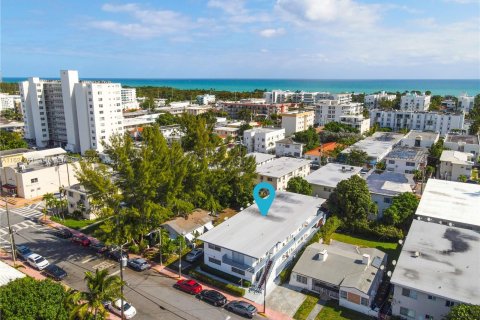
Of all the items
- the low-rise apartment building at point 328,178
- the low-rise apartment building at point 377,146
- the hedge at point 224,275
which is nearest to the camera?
the hedge at point 224,275

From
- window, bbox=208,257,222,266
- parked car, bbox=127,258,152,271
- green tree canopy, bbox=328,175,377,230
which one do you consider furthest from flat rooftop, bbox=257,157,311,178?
parked car, bbox=127,258,152,271

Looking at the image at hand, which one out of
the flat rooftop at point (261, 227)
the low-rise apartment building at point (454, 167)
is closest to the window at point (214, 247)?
the flat rooftop at point (261, 227)

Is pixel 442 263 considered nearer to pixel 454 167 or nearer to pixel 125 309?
pixel 125 309

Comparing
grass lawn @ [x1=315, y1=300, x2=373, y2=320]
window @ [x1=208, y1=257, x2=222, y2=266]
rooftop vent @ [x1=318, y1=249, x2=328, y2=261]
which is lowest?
grass lawn @ [x1=315, y1=300, x2=373, y2=320]

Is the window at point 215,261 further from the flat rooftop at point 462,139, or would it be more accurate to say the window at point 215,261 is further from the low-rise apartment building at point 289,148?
the flat rooftop at point 462,139

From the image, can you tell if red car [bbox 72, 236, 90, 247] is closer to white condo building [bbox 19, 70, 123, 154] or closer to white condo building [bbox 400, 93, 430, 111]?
white condo building [bbox 19, 70, 123, 154]

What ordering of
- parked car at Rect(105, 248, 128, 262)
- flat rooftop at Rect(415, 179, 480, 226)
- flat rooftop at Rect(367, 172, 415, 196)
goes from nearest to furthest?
parked car at Rect(105, 248, 128, 262), flat rooftop at Rect(415, 179, 480, 226), flat rooftop at Rect(367, 172, 415, 196)
